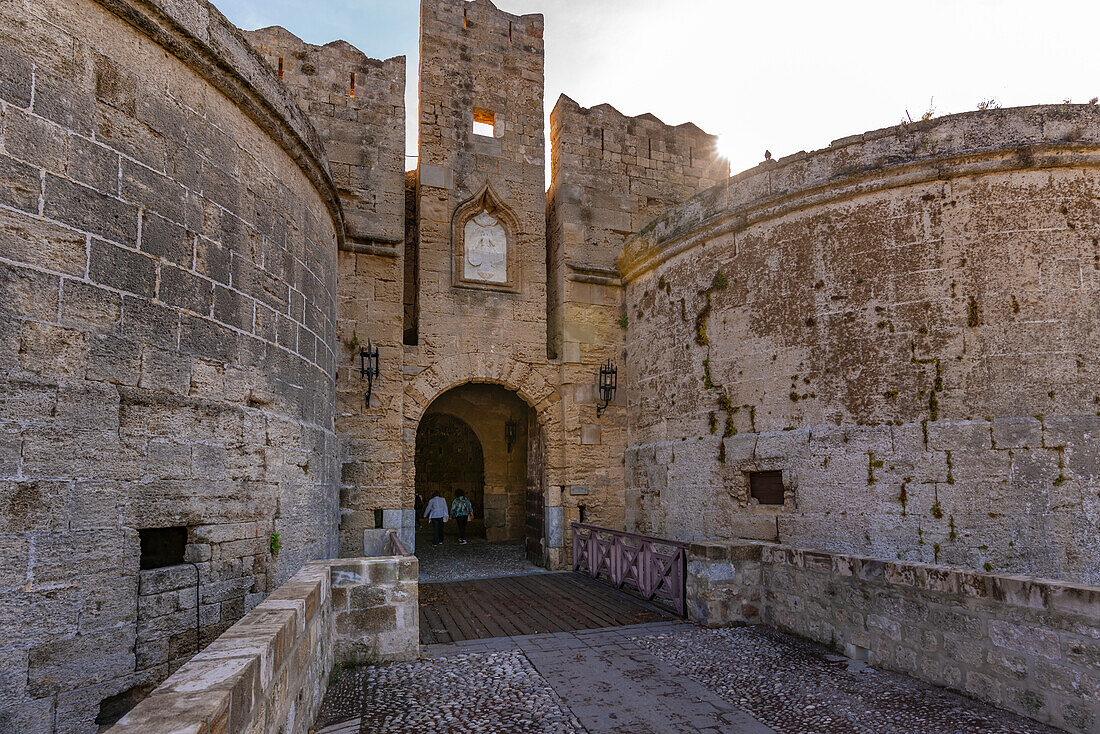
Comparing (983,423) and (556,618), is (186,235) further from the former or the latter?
(983,423)

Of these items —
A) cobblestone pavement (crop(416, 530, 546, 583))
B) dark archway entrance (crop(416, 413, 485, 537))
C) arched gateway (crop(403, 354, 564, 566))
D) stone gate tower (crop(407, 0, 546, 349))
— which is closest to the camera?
cobblestone pavement (crop(416, 530, 546, 583))

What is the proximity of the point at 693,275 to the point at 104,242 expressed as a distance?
6.43 meters

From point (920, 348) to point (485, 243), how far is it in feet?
19.1

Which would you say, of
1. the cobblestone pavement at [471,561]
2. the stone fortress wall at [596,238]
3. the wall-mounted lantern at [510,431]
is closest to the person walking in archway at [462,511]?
the cobblestone pavement at [471,561]

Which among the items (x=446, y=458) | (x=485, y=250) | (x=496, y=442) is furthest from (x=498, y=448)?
(x=485, y=250)

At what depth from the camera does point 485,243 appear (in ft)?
31.4

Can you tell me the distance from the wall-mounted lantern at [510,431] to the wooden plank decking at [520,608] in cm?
505

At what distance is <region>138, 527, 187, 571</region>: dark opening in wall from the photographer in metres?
4.01

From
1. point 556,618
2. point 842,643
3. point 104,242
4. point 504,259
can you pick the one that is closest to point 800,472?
point 842,643

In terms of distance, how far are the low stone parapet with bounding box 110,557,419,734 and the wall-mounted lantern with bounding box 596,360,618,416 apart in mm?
5199

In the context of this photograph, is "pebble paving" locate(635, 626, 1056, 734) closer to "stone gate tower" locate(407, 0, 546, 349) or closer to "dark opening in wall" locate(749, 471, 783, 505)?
"dark opening in wall" locate(749, 471, 783, 505)

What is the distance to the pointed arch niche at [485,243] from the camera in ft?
30.8

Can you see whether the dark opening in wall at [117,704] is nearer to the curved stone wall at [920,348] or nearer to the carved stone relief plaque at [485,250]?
the curved stone wall at [920,348]

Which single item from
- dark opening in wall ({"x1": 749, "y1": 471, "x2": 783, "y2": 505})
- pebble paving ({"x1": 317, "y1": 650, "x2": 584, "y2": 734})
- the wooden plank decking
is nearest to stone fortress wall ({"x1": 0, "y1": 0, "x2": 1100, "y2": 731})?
dark opening in wall ({"x1": 749, "y1": 471, "x2": 783, "y2": 505})
